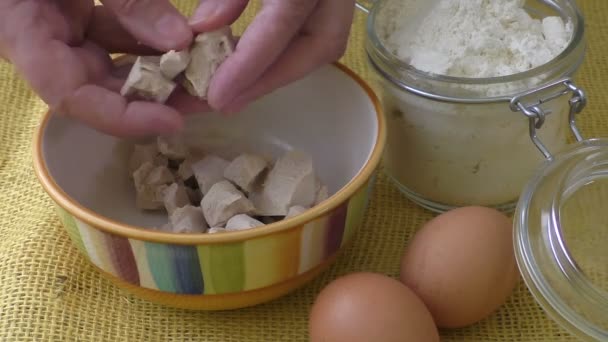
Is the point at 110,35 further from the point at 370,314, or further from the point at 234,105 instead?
the point at 370,314

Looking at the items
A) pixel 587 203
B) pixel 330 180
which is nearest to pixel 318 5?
pixel 330 180

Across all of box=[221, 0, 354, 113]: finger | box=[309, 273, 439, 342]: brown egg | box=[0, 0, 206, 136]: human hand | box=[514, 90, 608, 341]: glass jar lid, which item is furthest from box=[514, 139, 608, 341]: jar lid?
box=[0, 0, 206, 136]: human hand

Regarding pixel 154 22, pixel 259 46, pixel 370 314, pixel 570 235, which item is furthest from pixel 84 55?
pixel 570 235

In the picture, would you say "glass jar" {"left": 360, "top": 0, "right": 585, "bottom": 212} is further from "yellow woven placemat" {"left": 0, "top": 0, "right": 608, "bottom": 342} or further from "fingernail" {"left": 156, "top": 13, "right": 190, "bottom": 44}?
"fingernail" {"left": 156, "top": 13, "right": 190, "bottom": 44}

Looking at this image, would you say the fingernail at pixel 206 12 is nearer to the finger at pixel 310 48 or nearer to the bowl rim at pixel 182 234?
the finger at pixel 310 48

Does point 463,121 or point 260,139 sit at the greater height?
point 463,121

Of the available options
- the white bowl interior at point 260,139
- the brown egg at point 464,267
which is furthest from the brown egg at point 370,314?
the white bowl interior at point 260,139
